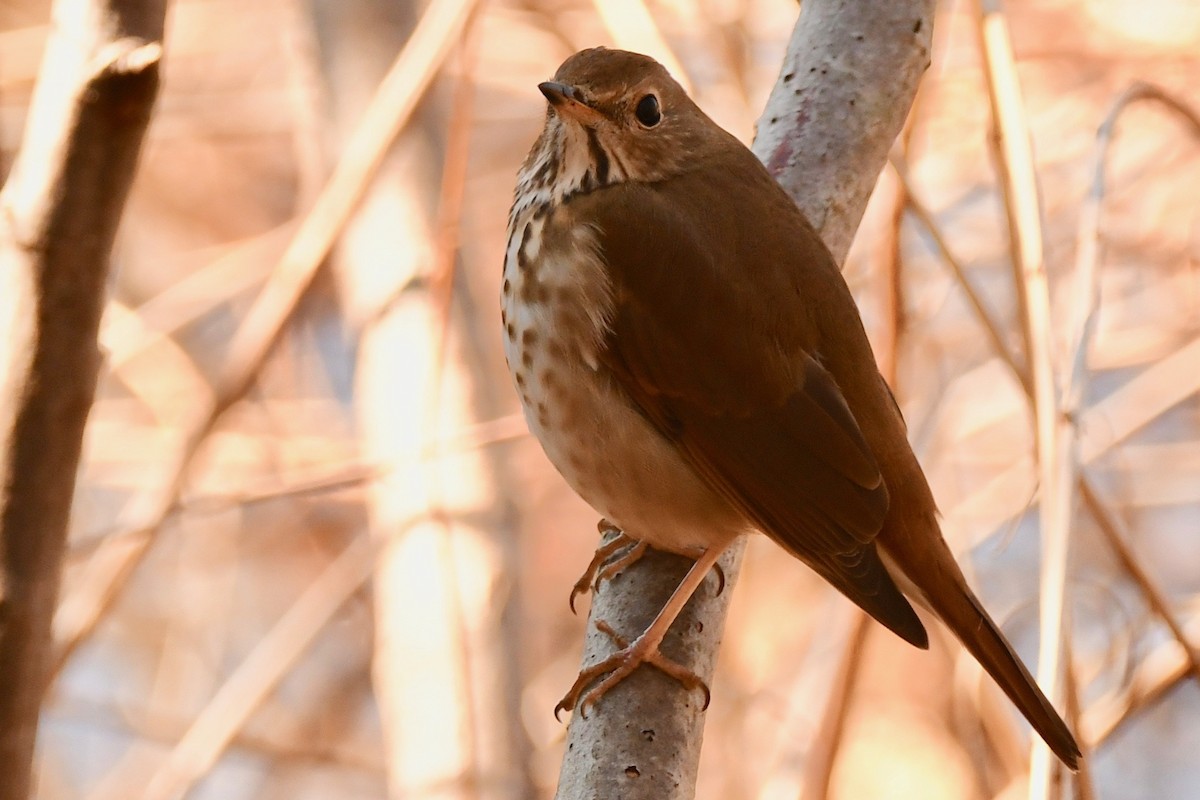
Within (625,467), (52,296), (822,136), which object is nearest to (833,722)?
(625,467)

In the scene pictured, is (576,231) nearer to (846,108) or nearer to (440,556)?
(846,108)

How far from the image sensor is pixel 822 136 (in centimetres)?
223

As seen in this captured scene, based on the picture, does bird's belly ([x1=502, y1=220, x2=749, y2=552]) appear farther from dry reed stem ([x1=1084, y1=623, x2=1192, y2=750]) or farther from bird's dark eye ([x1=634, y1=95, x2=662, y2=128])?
dry reed stem ([x1=1084, y1=623, x2=1192, y2=750])

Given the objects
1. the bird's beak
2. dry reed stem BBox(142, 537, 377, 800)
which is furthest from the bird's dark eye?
dry reed stem BBox(142, 537, 377, 800)

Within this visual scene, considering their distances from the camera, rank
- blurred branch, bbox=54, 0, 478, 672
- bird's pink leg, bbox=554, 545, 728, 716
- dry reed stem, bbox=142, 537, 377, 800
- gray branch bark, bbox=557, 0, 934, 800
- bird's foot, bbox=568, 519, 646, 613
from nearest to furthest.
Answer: bird's pink leg, bbox=554, 545, 728, 716
gray branch bark, bbox=557, 0, 934, 800
bird's foot, bbox=568, 519, 646, 613
blurred branch, bbox=54, 0, 478, 672
dry reed stem, bbox=142, 537, 377, 800

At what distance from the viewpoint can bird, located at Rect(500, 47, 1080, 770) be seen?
2.05 metres

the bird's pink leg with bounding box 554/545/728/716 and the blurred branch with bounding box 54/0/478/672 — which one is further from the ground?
the blurred branch with bounding box 54/0/478/672

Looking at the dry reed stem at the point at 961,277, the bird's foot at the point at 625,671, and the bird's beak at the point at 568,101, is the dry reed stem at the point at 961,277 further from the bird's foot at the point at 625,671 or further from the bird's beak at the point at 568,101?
the bird's foot at the point at 625,671

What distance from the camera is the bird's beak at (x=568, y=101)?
7.08 feet

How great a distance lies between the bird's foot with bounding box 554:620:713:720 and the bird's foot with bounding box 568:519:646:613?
0.78 ft

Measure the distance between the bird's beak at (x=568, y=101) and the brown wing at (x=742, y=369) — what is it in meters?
0.21

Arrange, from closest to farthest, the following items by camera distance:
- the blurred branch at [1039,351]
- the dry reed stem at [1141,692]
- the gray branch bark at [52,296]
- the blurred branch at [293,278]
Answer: the gray branch bark at [52,296] → the blurred branch at [1039,351] → the blurred branch at [293,278] → the dry reed stem at [1141,692]

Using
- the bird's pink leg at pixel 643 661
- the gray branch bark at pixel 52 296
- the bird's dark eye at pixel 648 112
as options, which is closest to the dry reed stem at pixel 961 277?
the bird's dark eye at pixel 648 112

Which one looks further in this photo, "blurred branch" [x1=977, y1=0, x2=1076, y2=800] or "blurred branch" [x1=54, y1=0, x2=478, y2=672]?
"blurred branch" [x1=54, y1=0, x2=478, y2=672]
